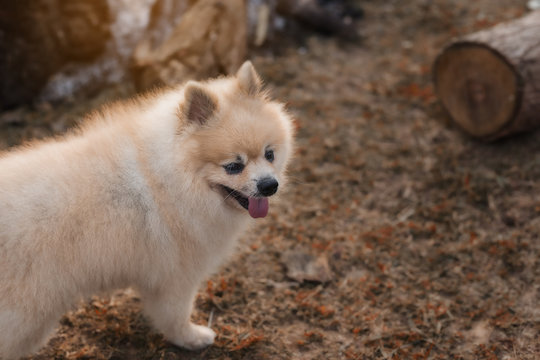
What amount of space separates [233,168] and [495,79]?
3.50 metres

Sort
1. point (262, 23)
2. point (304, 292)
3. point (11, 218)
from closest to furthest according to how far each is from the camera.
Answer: point (11, 218), point (304, 292), point (262, 23)

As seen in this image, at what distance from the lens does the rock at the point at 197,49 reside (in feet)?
18.5

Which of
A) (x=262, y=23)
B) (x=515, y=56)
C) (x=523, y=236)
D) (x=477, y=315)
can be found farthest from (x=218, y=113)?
(x=262, y=23)

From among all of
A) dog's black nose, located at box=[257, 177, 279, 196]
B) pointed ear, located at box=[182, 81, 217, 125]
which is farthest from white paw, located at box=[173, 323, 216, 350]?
pointed ear, located at box=[182, 81, 217, 125]

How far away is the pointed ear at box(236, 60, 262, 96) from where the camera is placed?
320cm

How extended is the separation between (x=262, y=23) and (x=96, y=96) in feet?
8.87

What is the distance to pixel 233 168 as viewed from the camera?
3012 mm

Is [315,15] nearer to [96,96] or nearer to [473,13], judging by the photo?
[473,13]

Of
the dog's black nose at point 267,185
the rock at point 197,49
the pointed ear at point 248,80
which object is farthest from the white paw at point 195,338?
the rock at point 197,49

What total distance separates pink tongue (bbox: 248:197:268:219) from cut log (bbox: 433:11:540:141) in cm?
326

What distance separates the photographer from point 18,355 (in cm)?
300

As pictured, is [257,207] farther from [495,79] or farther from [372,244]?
[495,79]

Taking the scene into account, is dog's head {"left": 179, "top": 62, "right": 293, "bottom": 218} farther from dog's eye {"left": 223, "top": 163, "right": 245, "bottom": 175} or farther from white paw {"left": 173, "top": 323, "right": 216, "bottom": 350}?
white paw {"left": 173, "top": 323, "right": 216, "bottom": 350}

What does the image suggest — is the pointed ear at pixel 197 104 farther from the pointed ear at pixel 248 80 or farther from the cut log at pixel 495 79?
the cut log at pixel 495 79
